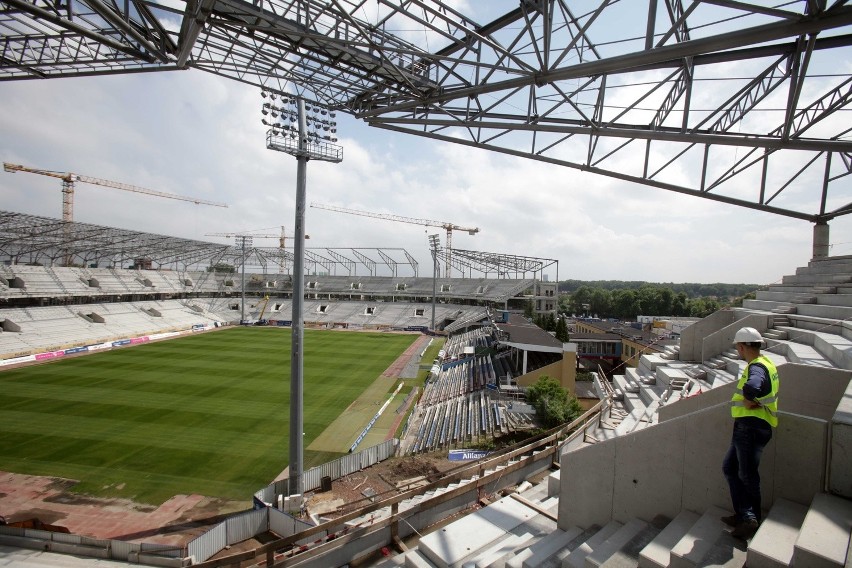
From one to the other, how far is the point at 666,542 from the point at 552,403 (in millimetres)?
11784

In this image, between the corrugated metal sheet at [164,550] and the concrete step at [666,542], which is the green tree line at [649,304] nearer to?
the concrete step at [666,542]

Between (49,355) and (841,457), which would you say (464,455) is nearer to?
(841,457)

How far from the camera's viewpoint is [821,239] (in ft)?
31.1

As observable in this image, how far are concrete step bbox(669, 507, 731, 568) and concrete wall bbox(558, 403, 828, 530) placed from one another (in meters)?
0.22

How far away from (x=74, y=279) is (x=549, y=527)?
58101 millimetres

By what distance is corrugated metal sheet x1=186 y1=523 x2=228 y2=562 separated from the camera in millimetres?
9133

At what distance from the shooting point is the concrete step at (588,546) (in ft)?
12.4

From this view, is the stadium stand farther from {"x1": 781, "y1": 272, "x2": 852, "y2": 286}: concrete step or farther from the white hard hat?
{"x1": 781, "y1": 272, "x2": 852, "y2": 286}: concrete step

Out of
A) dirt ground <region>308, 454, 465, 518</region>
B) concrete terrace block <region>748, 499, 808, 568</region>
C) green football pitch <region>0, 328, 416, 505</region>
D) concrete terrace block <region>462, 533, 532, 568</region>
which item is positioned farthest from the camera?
green football pitch <region>0, 328, 416, 505</region>

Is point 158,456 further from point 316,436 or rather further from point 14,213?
point 14,213

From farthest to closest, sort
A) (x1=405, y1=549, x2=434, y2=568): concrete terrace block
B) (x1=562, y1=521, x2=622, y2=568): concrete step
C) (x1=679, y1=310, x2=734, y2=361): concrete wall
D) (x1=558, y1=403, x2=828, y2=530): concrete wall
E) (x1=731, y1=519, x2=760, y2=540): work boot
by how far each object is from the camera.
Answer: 1. (x1=679, y1=310, x2=734, y2=361): concrete wall
2. (x1=405, y1=549, x2=434, y2=568): concrete terrace block
3. (x1=562, y1=521, x2=622, y2=568): concrete step
4. (x1=558, y1=403, x2=828, y2=530): concrete wall
5. (x1=731, y1=519, x2=760, y2=540): work boot

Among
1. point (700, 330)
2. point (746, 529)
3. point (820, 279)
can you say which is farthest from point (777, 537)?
point (820, 279)

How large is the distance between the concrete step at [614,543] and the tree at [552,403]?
10.7 m

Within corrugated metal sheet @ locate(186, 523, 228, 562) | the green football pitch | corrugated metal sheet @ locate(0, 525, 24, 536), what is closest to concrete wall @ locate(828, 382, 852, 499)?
corrugated metal sheet @ locate(186, 523, 228, 562)
